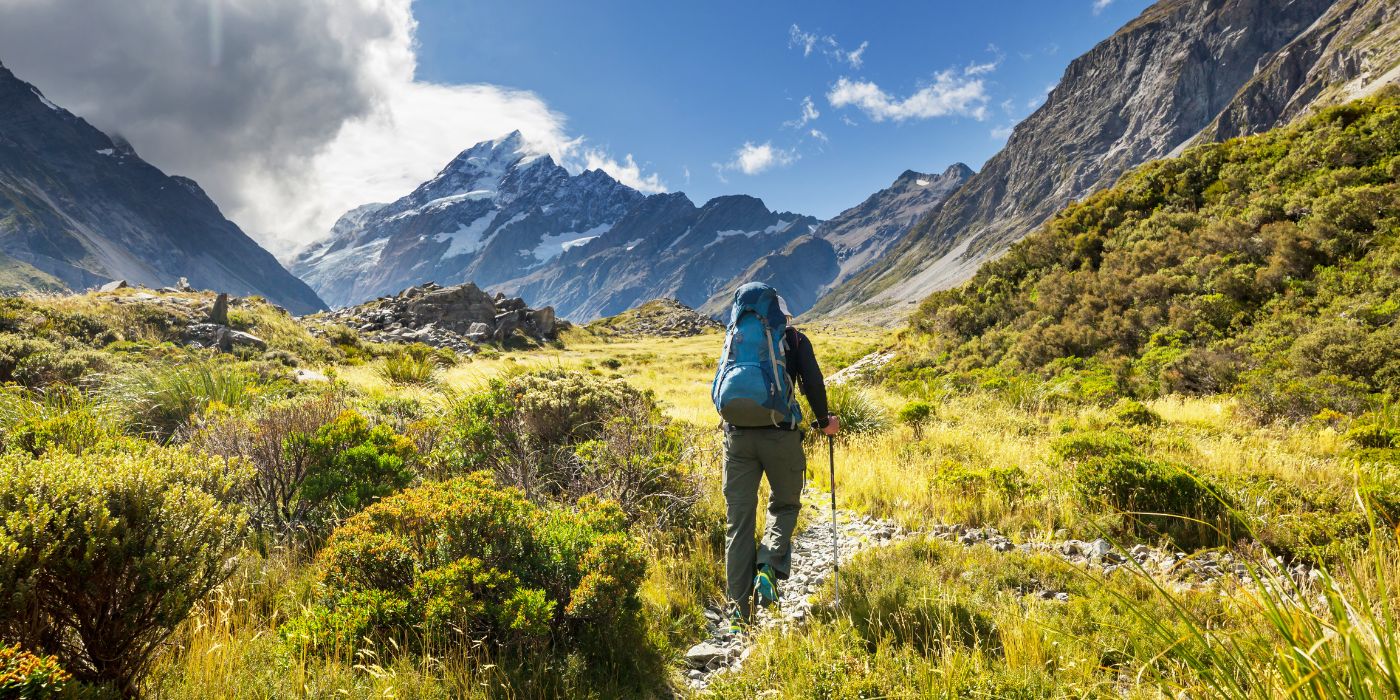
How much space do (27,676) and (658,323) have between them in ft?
280

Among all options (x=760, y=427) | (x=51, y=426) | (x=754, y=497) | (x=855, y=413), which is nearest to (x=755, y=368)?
(x=760, y=427)

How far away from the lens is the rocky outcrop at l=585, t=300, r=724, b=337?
79.6 metres

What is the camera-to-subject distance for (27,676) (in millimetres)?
1807

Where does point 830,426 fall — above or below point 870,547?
above

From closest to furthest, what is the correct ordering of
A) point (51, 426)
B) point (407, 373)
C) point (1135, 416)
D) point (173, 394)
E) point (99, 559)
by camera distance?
point (99, 559)
point (51, 426)
point (173, 394)
point (1135, 416)
point (407, 373)

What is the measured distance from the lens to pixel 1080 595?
4098 mm

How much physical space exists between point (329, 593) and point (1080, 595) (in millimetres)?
5183

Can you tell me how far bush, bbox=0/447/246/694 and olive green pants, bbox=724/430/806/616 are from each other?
3.17 meters

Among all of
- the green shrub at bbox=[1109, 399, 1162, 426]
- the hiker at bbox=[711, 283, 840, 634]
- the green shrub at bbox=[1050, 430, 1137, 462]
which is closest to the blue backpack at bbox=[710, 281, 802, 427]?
the hiker at bbox=[711, 283, 840, 634]

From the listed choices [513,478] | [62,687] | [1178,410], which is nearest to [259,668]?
[62,687]

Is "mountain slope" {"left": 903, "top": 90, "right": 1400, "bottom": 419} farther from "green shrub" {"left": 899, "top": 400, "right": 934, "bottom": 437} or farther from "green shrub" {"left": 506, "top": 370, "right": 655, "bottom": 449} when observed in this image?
"green shrub" {"left": 506, "top": 370, "right": 655, "bottom": 449}

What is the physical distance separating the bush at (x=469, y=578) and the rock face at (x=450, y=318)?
3843 cm

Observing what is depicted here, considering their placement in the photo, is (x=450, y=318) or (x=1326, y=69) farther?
(x=1326, y=69)

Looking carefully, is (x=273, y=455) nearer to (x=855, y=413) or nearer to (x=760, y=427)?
(x=760, y=427)
